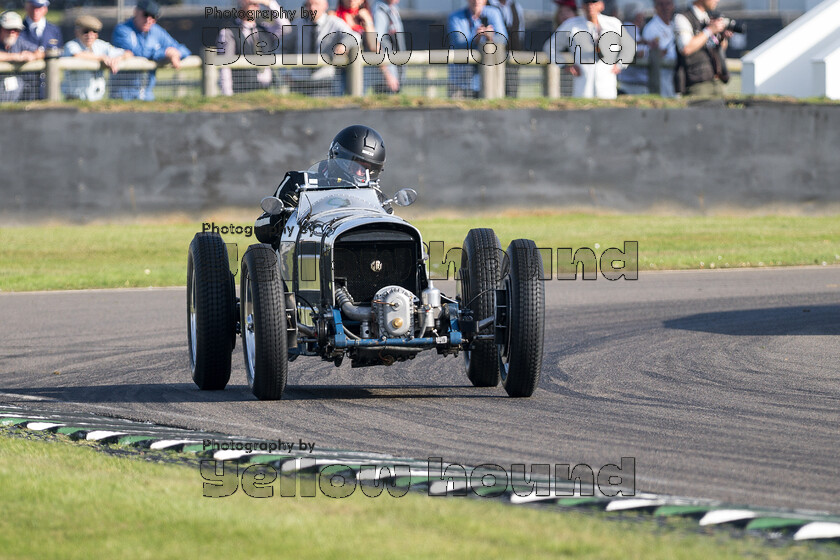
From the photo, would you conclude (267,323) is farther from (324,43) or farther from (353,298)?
(324,43)

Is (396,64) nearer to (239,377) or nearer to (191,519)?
(239,377)

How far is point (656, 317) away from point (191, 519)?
8458mm

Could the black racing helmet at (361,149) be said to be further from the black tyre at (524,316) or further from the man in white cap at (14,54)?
the man in white cap at (14,54)

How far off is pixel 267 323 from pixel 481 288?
1.42 meters

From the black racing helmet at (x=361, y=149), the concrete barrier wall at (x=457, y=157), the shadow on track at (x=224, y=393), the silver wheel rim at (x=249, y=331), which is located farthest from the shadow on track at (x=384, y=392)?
the concrete barrier wall at (x=457, y=157)

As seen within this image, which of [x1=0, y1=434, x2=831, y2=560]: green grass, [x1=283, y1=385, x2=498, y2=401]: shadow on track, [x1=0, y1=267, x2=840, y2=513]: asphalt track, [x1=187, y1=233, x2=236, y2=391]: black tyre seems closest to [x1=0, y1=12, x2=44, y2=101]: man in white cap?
[x1=0, y1=267, x2=840, y2=513]: asphalt track

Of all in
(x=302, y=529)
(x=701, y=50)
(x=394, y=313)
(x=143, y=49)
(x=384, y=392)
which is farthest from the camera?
(x=701, y=50)

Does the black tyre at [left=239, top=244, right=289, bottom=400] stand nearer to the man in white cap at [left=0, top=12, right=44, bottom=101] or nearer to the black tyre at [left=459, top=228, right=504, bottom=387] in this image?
the black tyre at [left=459, top=228, right=504, bottom=387]

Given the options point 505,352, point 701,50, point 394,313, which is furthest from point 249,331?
point 701,50

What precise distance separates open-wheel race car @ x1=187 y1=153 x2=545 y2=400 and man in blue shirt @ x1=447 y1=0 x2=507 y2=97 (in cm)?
1170

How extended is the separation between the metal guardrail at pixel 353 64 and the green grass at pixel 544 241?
218 centimetres

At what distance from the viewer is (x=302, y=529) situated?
16.0 ft

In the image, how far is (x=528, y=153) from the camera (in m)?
20.4

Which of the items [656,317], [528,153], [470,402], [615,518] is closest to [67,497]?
[615,518]
